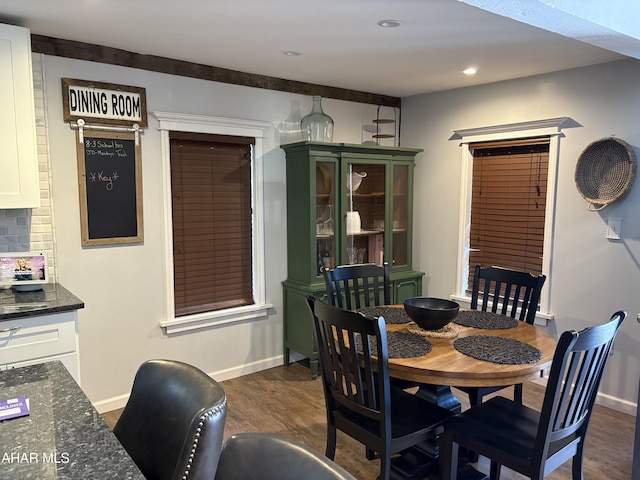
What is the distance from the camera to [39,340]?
2.36 meters

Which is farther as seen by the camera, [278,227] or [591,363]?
[278,227]

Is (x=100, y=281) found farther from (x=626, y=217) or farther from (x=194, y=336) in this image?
(x=626, y=217)

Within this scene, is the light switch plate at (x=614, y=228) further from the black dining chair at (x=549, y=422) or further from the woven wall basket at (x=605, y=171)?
the black dining chair at (x=549, y=422)

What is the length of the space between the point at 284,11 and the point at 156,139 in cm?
137

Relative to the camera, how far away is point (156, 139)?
3.24 m

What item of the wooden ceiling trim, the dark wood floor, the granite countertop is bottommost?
the dark wood floor


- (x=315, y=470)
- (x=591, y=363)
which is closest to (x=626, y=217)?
(x=591, y=363)

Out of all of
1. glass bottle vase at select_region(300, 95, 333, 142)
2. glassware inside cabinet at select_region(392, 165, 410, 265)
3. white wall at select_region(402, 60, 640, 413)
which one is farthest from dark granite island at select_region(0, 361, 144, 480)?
white wall at select_region(402, 60, 640, 413)

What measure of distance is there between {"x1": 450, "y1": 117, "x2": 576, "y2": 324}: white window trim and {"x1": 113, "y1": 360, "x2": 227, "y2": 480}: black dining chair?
3058 millimetres

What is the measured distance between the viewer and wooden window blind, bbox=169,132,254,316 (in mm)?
3426

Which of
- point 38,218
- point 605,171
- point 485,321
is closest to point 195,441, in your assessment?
point 485,321

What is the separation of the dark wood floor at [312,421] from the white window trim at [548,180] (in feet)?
2.77

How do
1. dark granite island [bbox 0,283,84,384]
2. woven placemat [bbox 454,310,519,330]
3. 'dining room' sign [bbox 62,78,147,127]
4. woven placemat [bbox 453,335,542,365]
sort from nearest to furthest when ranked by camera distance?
woven placemat [bbox 453,335,542,365]
dark granite island [bbox 0,283,84,384]
woven placemat [bbox 454,310,519,330]
'dining room' sign [bbox 62,78,147,127]

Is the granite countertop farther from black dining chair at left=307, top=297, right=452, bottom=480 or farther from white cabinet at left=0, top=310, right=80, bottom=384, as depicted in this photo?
black dining chair at left=307, top=297, right=452, bottom=480
